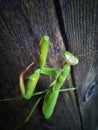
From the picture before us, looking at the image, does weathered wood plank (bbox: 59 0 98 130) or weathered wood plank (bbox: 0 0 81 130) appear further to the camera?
weathered wood plank (bbox: 59 0 98 130)

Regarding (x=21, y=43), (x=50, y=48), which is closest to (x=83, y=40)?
(x=50, y=48)

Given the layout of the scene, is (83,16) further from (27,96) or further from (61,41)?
(27,96)

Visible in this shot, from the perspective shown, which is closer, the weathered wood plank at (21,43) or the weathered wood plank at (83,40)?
the weathered wood plank at (21,43)

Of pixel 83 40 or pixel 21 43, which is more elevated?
pixel 21 43

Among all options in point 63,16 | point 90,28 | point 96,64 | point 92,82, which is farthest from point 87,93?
point 63,16

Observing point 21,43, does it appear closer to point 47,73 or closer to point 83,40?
point 47,73

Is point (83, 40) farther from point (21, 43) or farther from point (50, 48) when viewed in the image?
point (21, 43)

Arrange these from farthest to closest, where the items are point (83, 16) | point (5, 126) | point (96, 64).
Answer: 1. point (96, 64)
2. point (5, 126)
3. point (83, 16)

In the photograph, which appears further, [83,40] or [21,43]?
[83,40]
